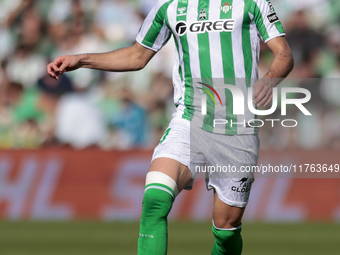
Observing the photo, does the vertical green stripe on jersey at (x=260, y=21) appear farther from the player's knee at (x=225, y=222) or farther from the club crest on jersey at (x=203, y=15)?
the player's knee at (x=225, y=222)

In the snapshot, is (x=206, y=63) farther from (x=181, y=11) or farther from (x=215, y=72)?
(x=181, y=11)

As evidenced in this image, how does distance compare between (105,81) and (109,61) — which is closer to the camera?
(109,61)

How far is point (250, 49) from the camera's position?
10.7 ft

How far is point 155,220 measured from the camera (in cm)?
278

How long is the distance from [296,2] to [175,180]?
548 centimetres

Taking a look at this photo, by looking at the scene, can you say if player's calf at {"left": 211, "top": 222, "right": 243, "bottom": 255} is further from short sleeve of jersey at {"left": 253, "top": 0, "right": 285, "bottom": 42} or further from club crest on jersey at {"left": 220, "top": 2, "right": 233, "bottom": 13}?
club crest on jersey at {"left": 220, "top": 2, "right": 233, "bottom": 13}

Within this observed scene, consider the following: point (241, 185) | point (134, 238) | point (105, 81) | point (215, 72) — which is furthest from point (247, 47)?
point (105, 81)

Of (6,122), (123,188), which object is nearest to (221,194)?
(123,188)

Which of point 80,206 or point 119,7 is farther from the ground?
point 119,7

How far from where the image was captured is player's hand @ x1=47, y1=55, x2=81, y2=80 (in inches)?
123

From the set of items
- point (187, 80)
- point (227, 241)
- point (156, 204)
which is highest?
point (187, 80)

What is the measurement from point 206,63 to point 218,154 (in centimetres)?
58

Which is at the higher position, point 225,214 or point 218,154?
point 218,154

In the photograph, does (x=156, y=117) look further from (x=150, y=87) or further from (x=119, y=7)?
(x=119, y=7)
